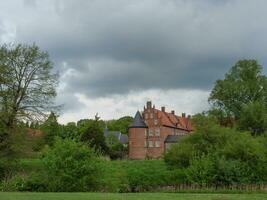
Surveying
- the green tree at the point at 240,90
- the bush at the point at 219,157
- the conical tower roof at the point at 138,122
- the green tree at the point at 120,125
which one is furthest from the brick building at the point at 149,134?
the bush at the point at 219,157

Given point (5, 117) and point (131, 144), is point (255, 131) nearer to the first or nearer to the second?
point (131, 144)

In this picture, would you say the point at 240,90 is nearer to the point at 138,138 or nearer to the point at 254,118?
the point at 254,118

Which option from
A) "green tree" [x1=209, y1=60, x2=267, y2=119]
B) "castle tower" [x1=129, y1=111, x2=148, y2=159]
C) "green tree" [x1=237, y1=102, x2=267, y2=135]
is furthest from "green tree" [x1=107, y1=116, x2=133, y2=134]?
"green tree" [x1=237, y1=102, x2=267, y2=135]

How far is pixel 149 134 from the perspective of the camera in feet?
298

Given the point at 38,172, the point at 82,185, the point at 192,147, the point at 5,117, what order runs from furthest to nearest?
the point at 5,117 → the point at 192,147 → the point at 38,172 → the point at 82,185

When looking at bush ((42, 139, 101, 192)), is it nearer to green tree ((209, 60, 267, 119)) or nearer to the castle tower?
green tree ((209, 60, 267, 119))

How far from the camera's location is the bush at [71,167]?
30.6 metres

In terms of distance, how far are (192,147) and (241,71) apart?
37.0m

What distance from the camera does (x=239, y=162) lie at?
34.2 m

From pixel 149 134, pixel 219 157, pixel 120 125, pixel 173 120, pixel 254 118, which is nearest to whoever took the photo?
pixel 219 157

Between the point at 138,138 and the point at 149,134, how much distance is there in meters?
3.04

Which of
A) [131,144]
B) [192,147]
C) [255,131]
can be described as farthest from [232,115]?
[192,147]

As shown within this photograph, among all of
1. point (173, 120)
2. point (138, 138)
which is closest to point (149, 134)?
point (138, 138)

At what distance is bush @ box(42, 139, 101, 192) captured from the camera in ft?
100
